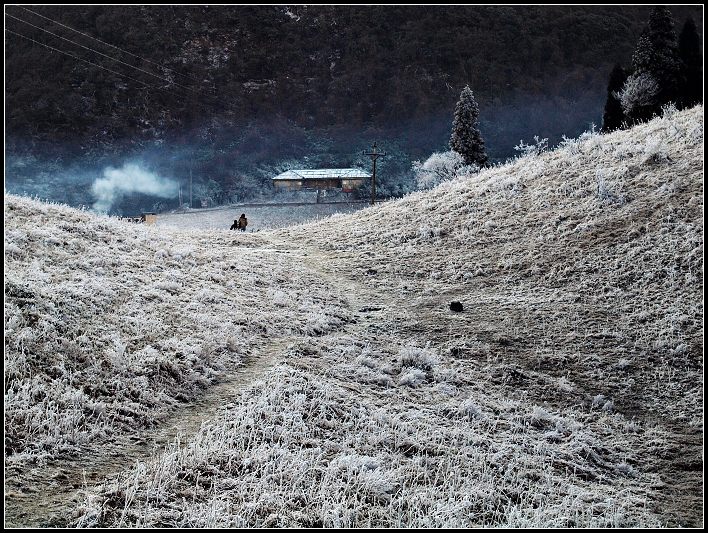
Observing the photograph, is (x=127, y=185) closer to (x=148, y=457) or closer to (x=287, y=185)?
(x=287, y=185)

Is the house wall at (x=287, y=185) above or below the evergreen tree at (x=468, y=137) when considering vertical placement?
above

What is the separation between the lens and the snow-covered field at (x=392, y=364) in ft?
22.5

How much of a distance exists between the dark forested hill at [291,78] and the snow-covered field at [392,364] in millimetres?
77214

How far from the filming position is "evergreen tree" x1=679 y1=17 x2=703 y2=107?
4541 cm

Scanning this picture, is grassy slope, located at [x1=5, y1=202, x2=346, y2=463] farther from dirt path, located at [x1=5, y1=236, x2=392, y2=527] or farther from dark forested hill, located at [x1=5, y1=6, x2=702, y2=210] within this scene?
dark forested hill, located at [x1=5, y1=6, x2=702, y2=210]

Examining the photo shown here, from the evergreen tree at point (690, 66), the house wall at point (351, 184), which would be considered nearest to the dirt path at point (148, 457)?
the evergreen tree at point (690, 66)

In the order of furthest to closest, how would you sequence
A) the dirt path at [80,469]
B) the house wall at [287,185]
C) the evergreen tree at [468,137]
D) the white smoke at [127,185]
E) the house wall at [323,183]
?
the house wall at [287,185], the white smoke at [127,185], the house wall at [323,183], the evergreen tree at [468,137], the dirt path at [80,469]

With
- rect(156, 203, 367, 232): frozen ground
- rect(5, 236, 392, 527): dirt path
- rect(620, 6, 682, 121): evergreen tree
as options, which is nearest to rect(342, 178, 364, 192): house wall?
rect(156, 203, 367, 232): frozen ground

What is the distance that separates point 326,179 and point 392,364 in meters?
67.6

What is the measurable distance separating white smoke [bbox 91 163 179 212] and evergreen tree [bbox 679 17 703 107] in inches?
2593

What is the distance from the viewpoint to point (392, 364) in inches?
476

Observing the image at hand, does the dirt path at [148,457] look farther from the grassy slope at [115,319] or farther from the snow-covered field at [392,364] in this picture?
the grassy slope at [115,319]

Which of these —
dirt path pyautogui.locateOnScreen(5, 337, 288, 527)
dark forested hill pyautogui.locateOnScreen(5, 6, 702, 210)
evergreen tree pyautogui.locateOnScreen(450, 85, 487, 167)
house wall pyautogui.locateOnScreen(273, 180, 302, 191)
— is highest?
dark forested hill pyautogui.locateOnScreen(5, 6, 702, 210)

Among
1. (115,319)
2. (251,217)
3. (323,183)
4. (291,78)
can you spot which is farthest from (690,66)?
(291,78)
